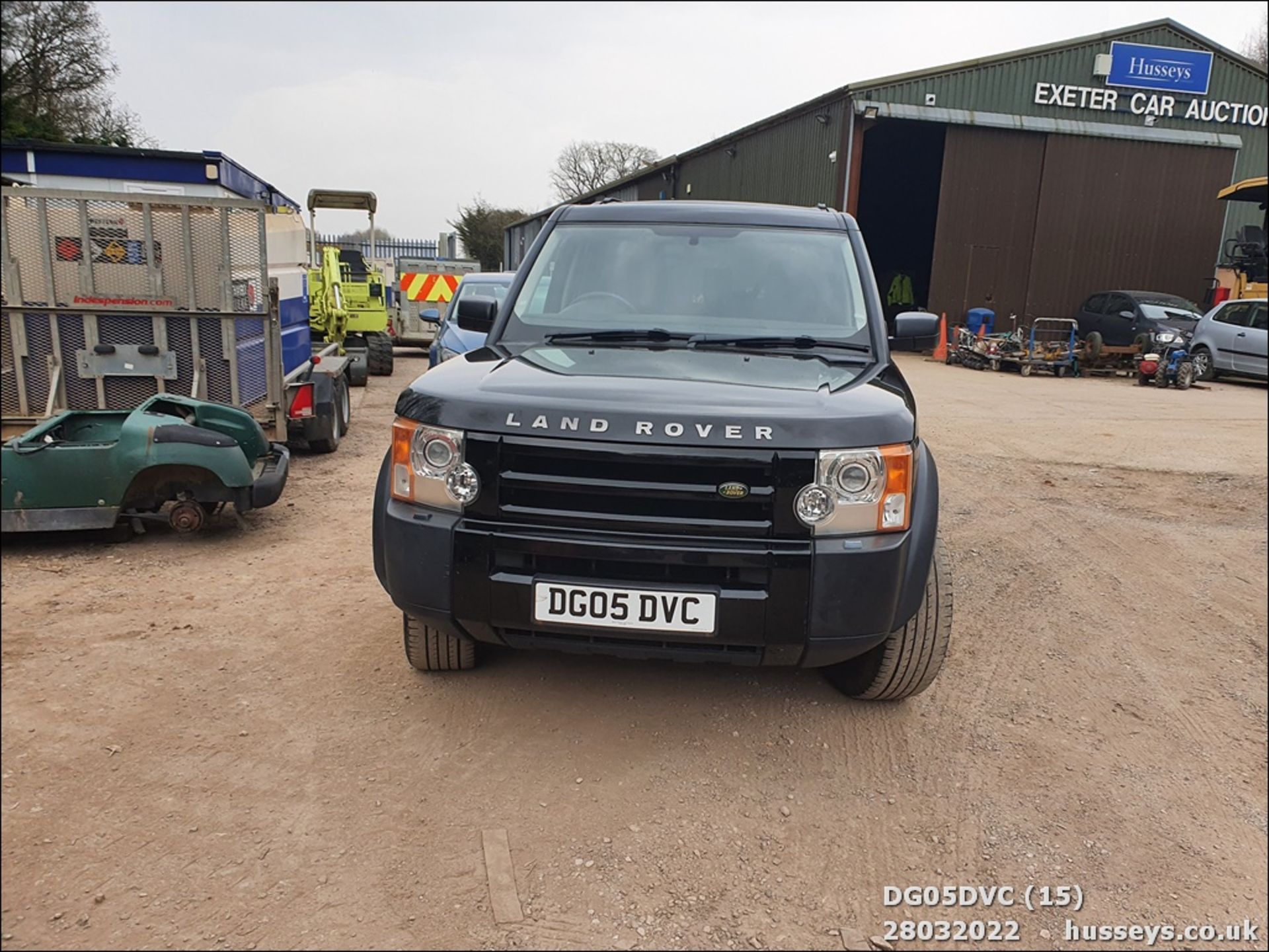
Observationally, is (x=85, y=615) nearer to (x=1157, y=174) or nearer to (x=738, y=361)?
(x=738, y=361)

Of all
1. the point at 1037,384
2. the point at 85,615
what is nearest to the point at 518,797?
the point at 85,615

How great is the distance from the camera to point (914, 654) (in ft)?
10.2

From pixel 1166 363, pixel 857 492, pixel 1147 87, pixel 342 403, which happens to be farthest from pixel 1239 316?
pixel 1147 87

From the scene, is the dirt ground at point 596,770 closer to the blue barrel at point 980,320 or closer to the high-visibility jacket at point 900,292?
the blue barrel at point 980,320

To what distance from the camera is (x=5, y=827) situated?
964 mm

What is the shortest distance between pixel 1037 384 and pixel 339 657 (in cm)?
1435

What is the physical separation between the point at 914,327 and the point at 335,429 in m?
5.54

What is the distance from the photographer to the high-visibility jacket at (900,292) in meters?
26.2

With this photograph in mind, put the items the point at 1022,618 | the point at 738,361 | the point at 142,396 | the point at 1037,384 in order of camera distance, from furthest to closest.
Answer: the point at 1037,384
the point at 142,396
the point at 1022,618
the point at 738,361

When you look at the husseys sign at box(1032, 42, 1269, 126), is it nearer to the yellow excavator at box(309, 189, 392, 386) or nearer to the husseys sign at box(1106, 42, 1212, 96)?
the husseys sign at box(1106, 42, 1212, 96)

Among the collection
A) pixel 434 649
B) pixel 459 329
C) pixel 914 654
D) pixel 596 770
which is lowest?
pixel 596 770

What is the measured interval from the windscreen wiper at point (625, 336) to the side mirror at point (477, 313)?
67 centimetres

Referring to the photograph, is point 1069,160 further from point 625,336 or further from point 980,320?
point 625,336

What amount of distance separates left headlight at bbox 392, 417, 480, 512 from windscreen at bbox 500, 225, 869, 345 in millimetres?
993
